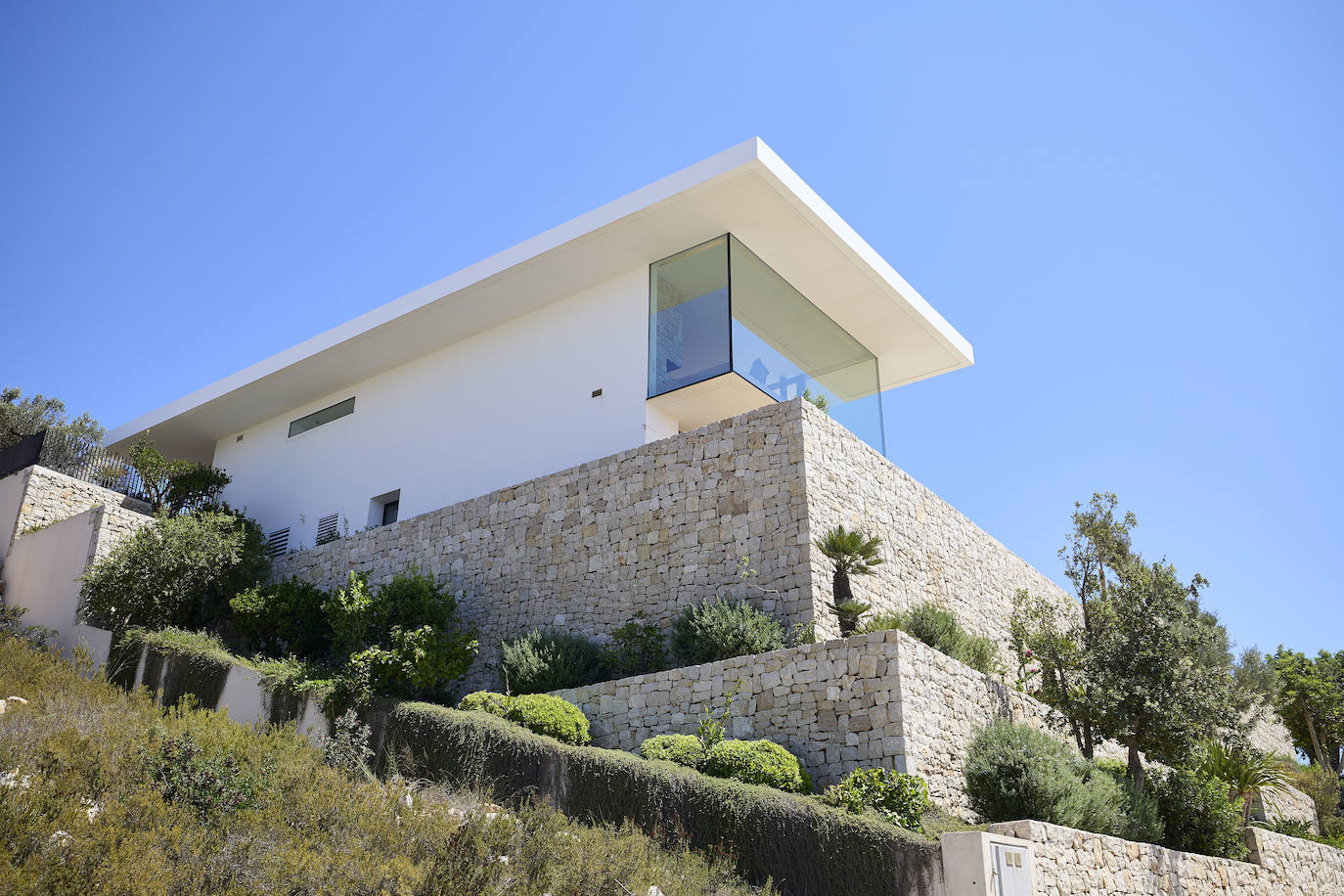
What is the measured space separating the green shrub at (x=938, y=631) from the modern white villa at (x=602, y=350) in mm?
4946

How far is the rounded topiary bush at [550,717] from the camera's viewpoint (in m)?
11.6

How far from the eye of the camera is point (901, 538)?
1597 centimetres

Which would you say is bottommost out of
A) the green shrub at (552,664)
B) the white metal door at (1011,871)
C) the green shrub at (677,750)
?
the white metal door at (1011,871)

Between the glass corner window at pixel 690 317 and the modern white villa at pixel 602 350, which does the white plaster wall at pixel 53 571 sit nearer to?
the modern white villa at pixel 602 350

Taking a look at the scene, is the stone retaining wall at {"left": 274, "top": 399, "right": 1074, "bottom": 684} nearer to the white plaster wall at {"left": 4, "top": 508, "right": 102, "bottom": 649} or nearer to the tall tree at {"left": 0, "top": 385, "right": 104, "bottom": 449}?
the white plaster wall at {"left": 4, "top": 508, "right": 102, "bottom": 649}

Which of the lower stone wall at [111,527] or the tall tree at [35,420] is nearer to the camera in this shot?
the lower stone wall at [111,527]

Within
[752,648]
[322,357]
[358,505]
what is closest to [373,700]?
[752,648]

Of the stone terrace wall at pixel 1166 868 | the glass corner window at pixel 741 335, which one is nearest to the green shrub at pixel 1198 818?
the stone terrace wall at pixel 1166 868

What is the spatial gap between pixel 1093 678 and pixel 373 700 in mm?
9441

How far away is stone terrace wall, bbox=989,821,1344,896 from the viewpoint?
885 centimetres

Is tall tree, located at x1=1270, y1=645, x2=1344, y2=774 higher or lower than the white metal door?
higher

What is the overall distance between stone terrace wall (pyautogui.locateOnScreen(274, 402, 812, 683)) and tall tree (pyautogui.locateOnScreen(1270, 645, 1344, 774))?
16.0 metres

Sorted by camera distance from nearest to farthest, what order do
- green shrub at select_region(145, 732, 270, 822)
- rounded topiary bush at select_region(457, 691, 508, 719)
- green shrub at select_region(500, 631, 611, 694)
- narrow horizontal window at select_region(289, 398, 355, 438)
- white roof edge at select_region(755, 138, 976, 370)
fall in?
green shrub at select_region(145, 732, 270, 822), rounded topiary bush at select_region(457, 691, 508, 719), green shrub at select_region(500, 631, 611, 694), white roof edge at select_region(755, 138, 976, 370), narrow horizontal window at select_region(289, 398, 355, 438)

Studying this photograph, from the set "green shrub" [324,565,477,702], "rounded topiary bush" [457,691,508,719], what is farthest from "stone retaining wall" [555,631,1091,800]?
"green shrub" [324,565,477,702]
